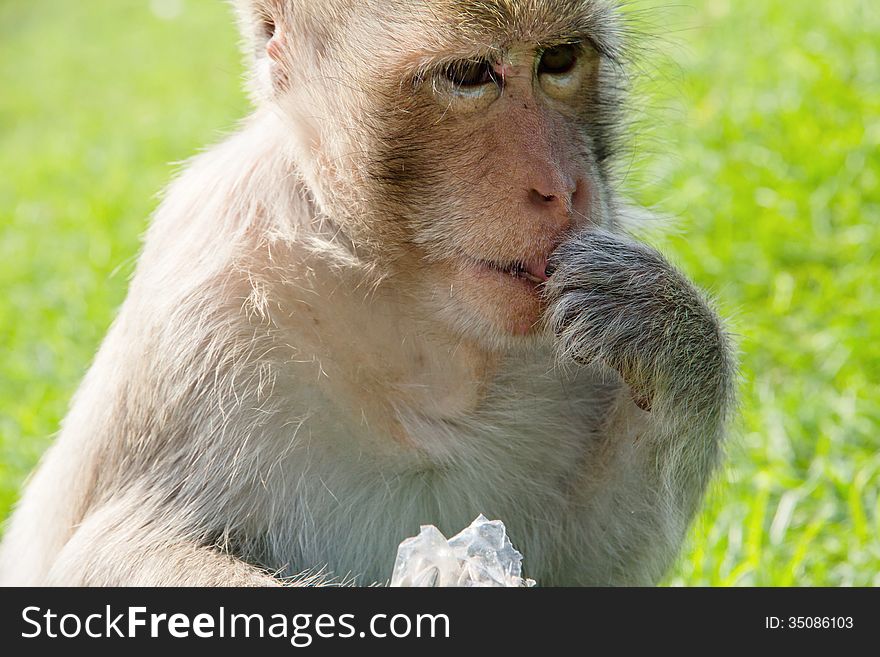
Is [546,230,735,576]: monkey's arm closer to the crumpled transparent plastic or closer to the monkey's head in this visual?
the monkey's head

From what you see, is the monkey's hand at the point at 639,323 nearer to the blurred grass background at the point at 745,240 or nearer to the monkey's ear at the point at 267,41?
the blurred grass background at the point at 745,240

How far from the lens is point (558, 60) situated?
9.88 ft

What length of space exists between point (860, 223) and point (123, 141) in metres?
6.46

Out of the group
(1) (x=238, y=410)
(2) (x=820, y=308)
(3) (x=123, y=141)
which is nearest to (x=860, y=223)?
(2) (x=820, y=308)

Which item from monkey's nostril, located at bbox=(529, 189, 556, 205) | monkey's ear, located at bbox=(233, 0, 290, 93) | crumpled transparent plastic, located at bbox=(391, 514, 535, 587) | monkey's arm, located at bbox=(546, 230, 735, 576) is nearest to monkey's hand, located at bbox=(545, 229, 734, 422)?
monkey's arm, located at bbox=(546, 230, 735, 576)

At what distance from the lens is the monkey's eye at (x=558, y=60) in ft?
9.80

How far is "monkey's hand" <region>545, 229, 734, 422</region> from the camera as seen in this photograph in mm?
2908

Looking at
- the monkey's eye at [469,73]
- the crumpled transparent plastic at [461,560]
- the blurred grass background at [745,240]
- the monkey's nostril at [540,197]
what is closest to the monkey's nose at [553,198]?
the monkey's nostril at [540,197]

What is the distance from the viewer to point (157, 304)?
3.26 meters

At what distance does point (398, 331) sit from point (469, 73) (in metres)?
0.79

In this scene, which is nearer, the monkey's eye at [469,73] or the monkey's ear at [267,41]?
the monkey's eye at [469,73]

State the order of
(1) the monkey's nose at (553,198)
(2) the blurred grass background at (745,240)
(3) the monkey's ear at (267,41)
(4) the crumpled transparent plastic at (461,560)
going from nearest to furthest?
(4) the crumpled transparent plastic at (461,560) → (1) the monkey's nose at (553,198) → (3) the monkey's ear at (267,41) → (2) the blurred grass background at (745,240)

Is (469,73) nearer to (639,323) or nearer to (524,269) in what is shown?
(524,269)

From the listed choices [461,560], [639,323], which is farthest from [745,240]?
[461,560]
